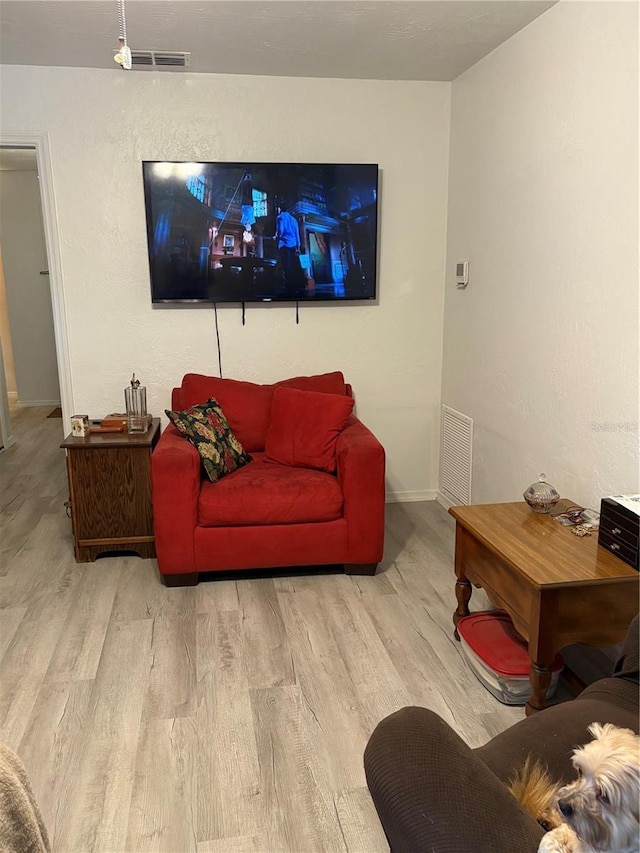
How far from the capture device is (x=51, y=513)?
4078 millimetres

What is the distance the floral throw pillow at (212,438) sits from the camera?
10.6ft

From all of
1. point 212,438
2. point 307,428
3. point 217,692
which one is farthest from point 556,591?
point 212,438

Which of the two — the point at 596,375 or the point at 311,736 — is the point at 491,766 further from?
the point at 596,375

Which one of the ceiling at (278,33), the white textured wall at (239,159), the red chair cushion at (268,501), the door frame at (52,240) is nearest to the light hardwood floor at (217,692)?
the red chair cushion at (268,501)

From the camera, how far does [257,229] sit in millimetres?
3723

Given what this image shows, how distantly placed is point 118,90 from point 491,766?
3.61 m

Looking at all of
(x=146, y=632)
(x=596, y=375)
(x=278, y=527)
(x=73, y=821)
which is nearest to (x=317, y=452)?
(x=278, y=527)

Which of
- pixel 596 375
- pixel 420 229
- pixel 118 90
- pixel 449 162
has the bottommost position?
pixel 596 375

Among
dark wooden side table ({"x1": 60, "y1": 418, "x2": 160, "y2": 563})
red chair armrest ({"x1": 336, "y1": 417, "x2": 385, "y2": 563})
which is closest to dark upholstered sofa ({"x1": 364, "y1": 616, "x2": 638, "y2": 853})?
red chair armrest ({"x1": 336, "y1": 417, "x2": 385, "y2": 563})

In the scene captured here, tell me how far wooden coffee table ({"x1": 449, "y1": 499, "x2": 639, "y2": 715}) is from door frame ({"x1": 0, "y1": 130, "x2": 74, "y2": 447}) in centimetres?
266

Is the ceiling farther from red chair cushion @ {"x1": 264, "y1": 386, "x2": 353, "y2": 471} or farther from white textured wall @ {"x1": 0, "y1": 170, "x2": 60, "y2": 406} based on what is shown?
white textured wall @ {"x1": 0, "y1": 170, "x2": 60, "y2": 406}

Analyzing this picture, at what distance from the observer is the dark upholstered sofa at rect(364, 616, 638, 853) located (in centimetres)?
114

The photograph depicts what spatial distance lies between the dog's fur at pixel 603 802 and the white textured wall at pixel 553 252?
4.85 ft

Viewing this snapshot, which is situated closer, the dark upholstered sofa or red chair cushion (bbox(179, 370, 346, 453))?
the dark upholstered sofa
